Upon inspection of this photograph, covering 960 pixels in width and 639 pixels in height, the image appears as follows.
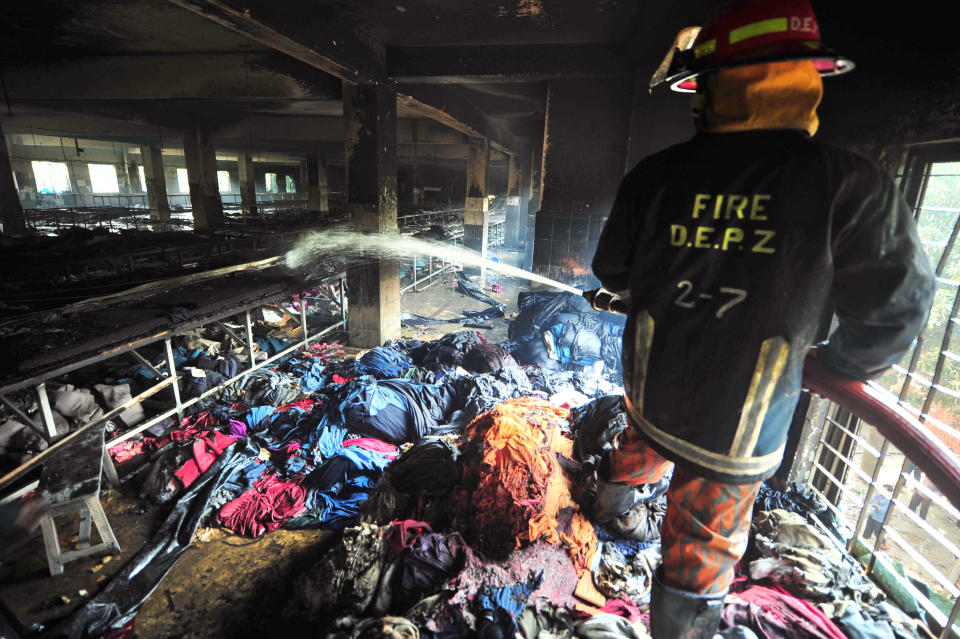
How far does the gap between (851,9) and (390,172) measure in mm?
5919

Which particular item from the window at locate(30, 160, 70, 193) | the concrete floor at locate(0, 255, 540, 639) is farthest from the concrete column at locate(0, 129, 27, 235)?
the window at locate(30, 160, 70, 193)

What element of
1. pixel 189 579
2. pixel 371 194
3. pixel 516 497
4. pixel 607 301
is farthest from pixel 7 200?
pixel 607 301

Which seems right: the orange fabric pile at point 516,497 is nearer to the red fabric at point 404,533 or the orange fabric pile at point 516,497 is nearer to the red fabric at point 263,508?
the red fabric at point 404,533

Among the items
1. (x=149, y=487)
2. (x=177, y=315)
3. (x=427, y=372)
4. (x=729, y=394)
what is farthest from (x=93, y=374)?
(x=729, y=394)

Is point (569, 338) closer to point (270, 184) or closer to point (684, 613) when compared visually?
point (684, 613)

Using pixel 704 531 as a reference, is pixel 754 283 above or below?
above

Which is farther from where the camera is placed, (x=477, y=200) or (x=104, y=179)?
(x=104, y=179)

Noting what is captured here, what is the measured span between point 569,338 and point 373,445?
140 inches

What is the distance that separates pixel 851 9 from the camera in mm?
2514

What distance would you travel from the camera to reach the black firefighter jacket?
140 cm

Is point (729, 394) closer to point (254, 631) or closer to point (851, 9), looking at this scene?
point (851, 9)

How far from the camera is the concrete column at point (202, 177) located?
12805 mm

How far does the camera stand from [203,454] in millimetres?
4086

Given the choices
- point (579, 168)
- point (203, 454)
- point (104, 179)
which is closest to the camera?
point (203, 454)
